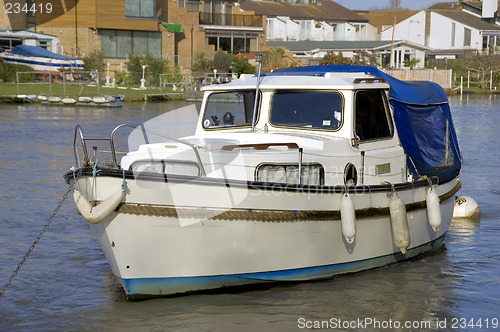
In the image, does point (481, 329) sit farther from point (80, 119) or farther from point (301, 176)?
point (80, 119)

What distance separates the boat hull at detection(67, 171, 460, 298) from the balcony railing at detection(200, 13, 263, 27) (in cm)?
5267

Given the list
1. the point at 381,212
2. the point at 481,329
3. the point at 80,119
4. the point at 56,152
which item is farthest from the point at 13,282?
the point at 80,119

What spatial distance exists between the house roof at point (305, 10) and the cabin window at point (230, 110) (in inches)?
2637

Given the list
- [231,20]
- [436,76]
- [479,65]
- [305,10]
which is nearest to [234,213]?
[231,20]

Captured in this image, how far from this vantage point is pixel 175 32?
5875 cm

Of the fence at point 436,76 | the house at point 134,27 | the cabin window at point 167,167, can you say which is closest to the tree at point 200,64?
the house at point 134,27

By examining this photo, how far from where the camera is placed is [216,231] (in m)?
9.38

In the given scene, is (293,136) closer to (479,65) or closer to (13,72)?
(13,72)

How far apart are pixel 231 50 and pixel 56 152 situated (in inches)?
1576

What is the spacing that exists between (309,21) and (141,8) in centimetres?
3201

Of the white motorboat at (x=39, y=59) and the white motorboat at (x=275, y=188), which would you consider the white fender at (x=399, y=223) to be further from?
the white motorboat at (x=39, y=59)

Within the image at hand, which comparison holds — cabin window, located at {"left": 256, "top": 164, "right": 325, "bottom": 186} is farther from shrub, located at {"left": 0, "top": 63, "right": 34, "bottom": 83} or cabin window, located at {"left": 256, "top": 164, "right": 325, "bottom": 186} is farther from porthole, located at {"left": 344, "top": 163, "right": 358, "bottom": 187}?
shrub, located at {"left": 0, "top": 63, "right": 34, "bottom": 83}

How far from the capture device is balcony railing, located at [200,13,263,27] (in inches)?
2435

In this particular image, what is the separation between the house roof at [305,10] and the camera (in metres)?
80.8
